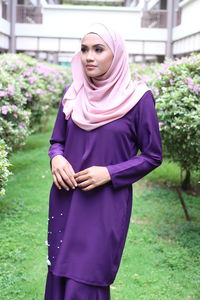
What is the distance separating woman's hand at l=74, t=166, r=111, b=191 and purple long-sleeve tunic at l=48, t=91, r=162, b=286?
4 centimetres

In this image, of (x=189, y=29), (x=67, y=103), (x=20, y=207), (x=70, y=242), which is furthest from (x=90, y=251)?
(x=189, y=29)

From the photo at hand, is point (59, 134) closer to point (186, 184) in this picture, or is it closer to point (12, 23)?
point (186, 184)

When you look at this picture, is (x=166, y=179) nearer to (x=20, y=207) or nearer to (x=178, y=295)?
(x=20, y=207)

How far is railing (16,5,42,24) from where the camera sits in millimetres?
24453

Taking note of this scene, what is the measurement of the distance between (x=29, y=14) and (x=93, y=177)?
2419 cm

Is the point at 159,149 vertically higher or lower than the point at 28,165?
higher

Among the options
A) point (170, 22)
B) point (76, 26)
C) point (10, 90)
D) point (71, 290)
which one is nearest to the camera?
point (71, 290)

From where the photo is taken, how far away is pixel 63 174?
2246 millimetres

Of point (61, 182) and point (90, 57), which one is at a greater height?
point (90, 57)

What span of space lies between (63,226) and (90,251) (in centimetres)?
19

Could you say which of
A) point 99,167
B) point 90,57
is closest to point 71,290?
point 99,167

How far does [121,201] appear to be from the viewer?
2.28 meters

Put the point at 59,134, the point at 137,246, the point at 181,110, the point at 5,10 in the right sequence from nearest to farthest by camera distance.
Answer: the point at 59,134, the point at 137,246, the point at 181,110, the point at 5,10

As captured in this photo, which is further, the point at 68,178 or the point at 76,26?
the point at 76,26
